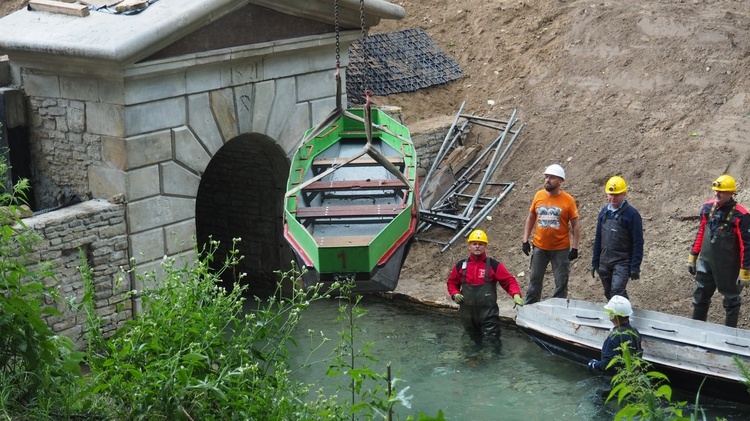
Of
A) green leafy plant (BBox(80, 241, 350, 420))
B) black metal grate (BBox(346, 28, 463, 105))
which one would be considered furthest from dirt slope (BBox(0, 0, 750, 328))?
green leafy plant (BBox(80, 241, 350, 420))

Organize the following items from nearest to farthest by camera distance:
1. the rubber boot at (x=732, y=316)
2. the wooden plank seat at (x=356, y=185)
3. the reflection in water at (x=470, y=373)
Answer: the reflection in water at (x=470, y=373) → the rubber boot at (x=732, y=316) → the wooden plank seat at (x=356, y=185)

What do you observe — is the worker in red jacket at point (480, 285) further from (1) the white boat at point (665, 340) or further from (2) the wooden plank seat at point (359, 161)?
(2) the wooden plank seat at point (359, 161)

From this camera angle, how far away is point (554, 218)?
460 inches

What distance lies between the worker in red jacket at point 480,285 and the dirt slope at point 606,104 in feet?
5.63

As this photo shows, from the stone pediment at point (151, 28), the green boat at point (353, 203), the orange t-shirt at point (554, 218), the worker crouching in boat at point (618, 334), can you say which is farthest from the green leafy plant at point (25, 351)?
the orange t-shirt at point (554, 218)

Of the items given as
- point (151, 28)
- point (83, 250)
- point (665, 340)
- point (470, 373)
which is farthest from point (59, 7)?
point (665, 340)

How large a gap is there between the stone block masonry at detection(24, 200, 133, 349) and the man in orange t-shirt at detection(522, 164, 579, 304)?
4614 mm

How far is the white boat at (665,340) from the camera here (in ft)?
32.7

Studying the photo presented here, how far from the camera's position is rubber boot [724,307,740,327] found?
11.1 meters

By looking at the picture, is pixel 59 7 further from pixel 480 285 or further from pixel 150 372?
pixel 150 372

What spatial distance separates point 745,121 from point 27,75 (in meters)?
9.55

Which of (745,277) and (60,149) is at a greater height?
(60,149)

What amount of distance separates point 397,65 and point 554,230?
683 centimetres

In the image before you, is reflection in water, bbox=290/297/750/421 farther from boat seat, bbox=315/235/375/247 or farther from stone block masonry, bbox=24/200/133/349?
stone block masonry, bbox=24/200/133/349
